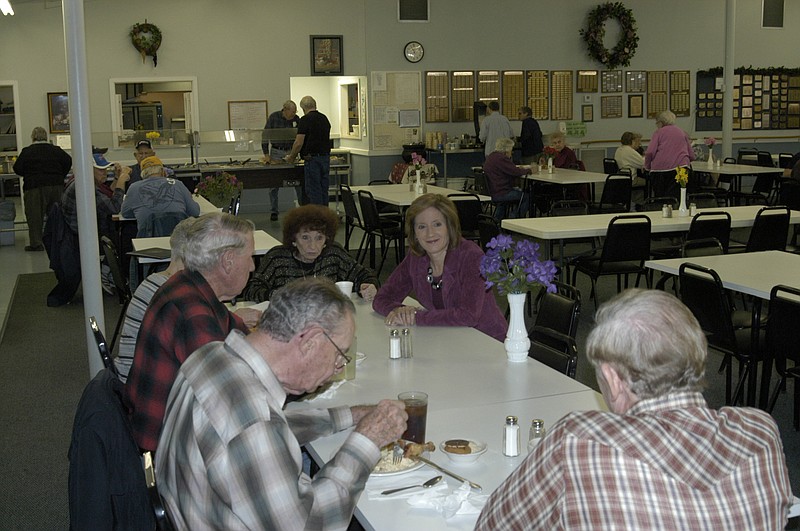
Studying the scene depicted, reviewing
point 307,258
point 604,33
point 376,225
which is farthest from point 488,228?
point 604,33

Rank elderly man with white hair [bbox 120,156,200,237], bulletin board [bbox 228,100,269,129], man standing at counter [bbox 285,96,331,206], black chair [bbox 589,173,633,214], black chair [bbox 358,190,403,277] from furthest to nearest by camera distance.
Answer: bulletin board [bbox 228,100,269,129] → man standing at counter [bbox 285,96,331,206] → black chair [bbox 589,173,633,214] → black chair [bbox 358,190,403,277] → elderly man with white hair [bbox 120,156,200,237]

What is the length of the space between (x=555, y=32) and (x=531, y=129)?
7.15 feet

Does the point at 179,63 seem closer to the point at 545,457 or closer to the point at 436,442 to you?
the point at 436,442

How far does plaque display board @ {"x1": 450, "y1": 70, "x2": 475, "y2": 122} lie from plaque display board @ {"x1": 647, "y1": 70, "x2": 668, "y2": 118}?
10.4 ft

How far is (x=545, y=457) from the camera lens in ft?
4.88

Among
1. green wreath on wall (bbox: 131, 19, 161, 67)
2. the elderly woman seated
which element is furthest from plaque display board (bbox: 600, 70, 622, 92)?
the elderly woman seated

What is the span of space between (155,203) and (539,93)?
9.33 m

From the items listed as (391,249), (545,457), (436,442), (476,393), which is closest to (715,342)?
(476,393)

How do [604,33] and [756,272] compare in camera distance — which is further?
[604,33]

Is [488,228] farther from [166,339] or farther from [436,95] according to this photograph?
[436,95]

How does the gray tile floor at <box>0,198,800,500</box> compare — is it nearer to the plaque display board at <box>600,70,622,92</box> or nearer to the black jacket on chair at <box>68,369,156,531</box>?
the black jacket on chair at <box>68,369,156,531</box>

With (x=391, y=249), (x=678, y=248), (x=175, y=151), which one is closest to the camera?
(x=678, y=248)

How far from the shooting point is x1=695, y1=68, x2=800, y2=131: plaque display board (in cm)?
1593

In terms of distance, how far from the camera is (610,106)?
15.4m
